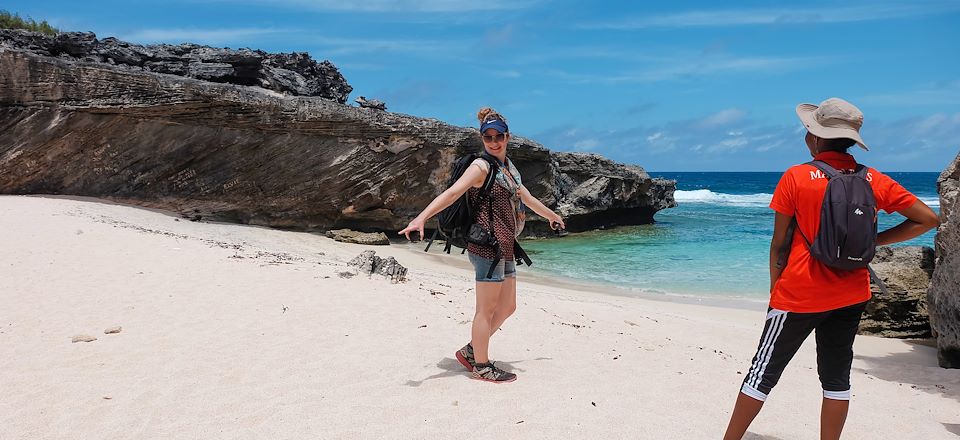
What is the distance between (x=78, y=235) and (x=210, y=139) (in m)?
7.27

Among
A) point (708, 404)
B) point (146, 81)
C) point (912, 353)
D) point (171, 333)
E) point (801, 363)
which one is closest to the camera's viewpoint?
point (708, 404)

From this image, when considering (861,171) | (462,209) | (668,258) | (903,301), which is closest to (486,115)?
(462,209)

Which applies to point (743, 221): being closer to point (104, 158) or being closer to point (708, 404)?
point (104, 158)

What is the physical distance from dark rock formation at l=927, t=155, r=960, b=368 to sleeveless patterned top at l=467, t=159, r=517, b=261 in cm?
484

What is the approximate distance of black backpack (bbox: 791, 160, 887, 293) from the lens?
2.94 metres

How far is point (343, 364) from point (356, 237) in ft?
39.3

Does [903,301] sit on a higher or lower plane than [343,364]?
higher

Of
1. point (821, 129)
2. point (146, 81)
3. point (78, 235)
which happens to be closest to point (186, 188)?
point (146, 81)

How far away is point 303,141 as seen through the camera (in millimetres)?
16672

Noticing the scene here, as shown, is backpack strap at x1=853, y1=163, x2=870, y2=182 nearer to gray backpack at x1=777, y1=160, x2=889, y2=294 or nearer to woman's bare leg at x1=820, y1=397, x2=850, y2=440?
gray backpack at x1=777, y1=160, x2=889, y2=294

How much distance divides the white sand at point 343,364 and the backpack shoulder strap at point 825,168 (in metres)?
1.74

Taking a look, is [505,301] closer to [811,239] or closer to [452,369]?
[452,369]

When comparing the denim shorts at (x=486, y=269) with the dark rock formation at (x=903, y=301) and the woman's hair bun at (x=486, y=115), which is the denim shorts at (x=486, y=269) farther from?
the dark rock formation at (x=903, y=301)

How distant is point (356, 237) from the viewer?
16.7 m
